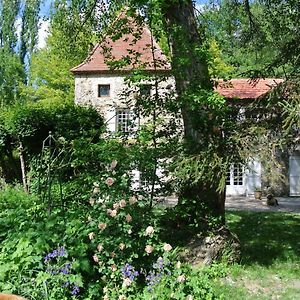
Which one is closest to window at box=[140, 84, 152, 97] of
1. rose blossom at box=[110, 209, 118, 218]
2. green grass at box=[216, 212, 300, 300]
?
rose blossom at box=[110, 209, 118, 218]

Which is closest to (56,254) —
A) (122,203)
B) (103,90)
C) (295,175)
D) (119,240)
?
(119,240)

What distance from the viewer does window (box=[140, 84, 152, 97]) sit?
675 cm

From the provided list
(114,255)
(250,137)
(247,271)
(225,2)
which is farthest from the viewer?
(225,2)

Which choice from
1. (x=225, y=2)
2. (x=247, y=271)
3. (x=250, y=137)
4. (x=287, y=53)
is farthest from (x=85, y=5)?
(x=247, y=271)

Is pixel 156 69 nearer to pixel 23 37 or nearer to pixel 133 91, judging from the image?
pixel 133 91

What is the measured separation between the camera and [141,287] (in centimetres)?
491

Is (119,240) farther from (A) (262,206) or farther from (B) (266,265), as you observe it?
(A) (262,206)

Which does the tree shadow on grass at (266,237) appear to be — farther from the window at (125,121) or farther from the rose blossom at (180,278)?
the rose blossom at (180,278)

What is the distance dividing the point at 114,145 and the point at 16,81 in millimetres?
30948

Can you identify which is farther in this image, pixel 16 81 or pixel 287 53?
pixel 16 81

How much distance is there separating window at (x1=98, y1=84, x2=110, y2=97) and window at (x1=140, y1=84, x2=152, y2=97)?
1924 centimetres

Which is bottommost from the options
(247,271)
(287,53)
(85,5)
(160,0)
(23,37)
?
(247,271)

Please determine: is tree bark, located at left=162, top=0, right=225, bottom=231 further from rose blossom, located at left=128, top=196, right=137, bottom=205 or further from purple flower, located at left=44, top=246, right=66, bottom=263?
purple flower, located at left=44, top=246, right=66, bottom=263

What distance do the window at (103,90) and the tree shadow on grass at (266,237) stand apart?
48.9 feet
